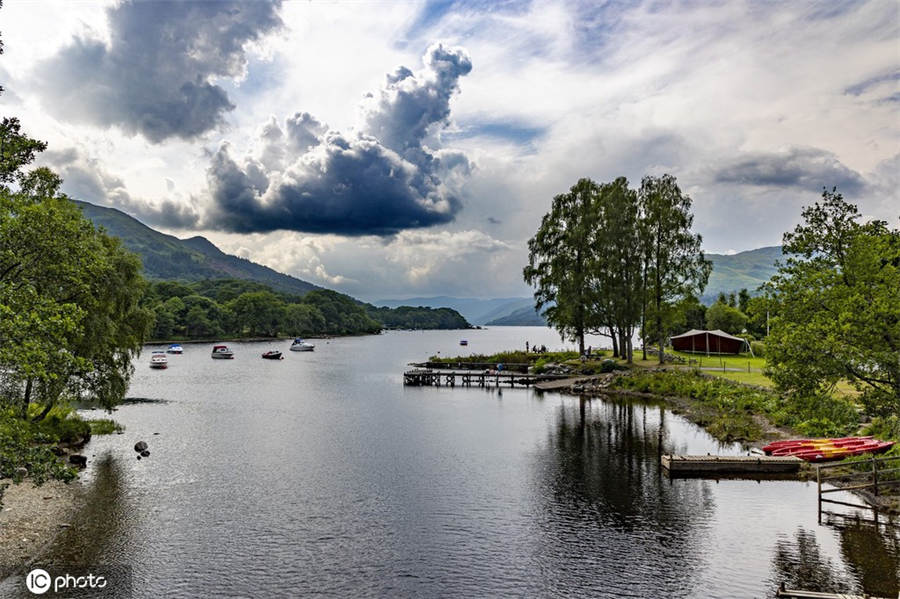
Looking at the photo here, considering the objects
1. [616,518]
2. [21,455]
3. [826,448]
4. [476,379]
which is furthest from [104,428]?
[826,448]

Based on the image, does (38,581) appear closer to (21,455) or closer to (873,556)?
(21,455)

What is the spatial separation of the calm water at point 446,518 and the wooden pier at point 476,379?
96.4ft

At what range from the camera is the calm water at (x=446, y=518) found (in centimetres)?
1900

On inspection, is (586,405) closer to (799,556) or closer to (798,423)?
(798,423)

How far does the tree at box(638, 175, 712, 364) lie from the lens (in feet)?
231

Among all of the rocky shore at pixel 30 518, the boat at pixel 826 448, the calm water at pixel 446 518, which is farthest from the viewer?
the boat at pixel 826 448

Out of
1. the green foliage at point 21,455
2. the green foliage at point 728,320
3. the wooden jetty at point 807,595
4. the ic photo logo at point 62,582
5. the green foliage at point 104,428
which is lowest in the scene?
the ic photo logo at point 62,582

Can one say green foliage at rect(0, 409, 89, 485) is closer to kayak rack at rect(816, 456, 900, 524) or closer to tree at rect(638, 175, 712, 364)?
kayak rack at rect(816, 456, 900, 524)

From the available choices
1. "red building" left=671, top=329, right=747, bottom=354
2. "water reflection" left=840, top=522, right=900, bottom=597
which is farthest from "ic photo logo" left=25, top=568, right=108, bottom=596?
"red building" left=671, top=329, right=747, bottom=354

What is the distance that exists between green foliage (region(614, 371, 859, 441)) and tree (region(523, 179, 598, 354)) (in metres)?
13.4

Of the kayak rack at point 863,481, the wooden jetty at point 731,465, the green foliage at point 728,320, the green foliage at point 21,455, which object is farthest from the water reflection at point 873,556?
the green foliage at point 728,320

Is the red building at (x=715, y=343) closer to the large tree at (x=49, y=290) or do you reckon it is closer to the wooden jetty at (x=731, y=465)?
the wooden jetty at (x=731, y=465)

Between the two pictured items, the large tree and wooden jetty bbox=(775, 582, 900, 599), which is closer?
wooden jetty bbox=(775, 582, 900, 599)

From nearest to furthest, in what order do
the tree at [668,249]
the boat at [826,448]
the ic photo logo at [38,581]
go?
the ic photo logo at [38,581], the boat at [826,448], the tree at [668,249]
